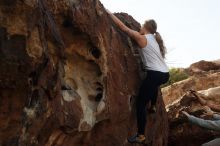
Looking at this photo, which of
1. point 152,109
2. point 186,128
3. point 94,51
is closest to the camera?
point 94,51

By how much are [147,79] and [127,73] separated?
46cm

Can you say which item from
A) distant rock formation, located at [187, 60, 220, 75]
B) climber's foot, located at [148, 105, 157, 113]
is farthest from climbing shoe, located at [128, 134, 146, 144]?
distant rock formation, located at [187, 60, 220, 75]

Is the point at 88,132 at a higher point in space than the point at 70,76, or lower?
lower

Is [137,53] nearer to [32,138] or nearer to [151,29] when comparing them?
[151,29]

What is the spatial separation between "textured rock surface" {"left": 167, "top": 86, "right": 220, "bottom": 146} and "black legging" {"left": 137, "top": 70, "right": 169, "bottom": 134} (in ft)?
11.9

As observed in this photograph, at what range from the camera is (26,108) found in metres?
6.79

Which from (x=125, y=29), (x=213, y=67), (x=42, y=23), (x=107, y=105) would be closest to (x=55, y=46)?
(x=42, y=23)

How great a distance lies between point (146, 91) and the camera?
10352 mm

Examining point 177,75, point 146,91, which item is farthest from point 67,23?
point 177,75

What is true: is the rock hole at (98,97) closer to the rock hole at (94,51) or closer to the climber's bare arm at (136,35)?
the rock hole at (94,51)

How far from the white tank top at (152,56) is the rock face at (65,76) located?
44 centimetres

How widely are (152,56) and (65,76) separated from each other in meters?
2.52

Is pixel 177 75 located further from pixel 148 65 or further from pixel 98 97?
pixel 98 97

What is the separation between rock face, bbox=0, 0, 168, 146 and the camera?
256 inches
